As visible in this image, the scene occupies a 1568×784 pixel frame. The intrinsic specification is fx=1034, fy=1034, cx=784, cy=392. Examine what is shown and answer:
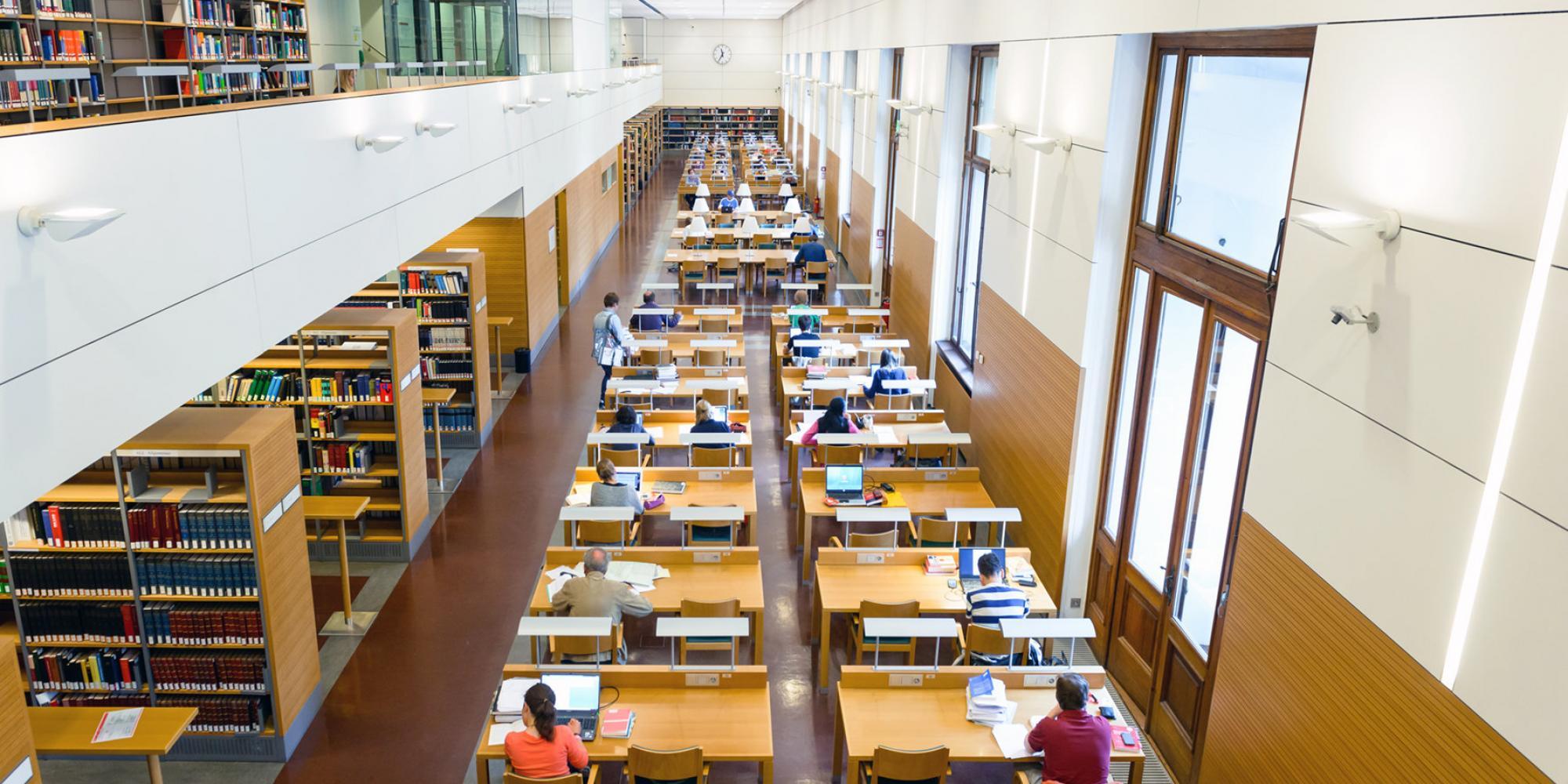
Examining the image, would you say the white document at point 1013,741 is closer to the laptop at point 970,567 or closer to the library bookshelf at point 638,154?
the laptop at point 970,567

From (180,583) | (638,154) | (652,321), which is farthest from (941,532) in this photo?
(638,154)

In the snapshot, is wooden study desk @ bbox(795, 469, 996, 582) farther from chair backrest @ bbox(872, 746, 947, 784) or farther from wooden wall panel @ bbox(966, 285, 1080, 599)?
chair backrest @ bbox(872, 746, 947, 784)

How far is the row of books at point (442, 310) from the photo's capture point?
34.4 ft

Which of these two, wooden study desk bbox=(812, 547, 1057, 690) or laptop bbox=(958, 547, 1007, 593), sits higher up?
laptop bbox=(958, 547, 1007, 593)

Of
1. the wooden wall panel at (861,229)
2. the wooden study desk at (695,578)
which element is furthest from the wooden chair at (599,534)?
the wooden wall panel at (861,229)

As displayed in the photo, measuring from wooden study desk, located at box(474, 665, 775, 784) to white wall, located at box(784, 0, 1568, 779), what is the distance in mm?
2788

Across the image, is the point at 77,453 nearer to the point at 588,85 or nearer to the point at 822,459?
the point at 822,459

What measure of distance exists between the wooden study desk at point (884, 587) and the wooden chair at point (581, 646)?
1.37 m

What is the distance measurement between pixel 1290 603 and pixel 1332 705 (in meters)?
0.50

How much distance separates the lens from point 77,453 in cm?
414

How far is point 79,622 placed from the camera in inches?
235

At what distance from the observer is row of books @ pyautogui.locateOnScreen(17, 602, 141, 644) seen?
5.96 meters

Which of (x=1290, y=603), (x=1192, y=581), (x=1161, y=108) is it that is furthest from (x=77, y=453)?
(x=1161, y=108)

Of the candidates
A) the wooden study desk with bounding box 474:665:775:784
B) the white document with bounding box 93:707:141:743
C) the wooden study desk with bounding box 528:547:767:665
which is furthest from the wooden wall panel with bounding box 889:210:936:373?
the white document with bounding box 93:707:141:743
